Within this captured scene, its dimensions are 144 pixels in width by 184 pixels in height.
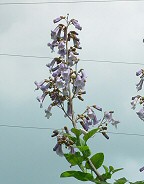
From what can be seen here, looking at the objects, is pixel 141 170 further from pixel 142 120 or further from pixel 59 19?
pixel 59 19

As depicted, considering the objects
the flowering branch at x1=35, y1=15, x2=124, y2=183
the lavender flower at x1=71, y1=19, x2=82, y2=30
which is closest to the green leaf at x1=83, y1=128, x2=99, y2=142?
the flowering branch at x1=35, y1=15, x2=124, y2=183

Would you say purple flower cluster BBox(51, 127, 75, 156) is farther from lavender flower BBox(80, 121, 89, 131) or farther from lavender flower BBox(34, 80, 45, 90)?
lavender flower BBox(34, 80, 45, 90)

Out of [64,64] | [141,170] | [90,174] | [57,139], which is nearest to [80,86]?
[64,64]

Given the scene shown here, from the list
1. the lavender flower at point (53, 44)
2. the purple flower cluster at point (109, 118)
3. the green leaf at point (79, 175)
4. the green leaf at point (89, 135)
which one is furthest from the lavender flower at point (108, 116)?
the green leaf at point (79, 175)

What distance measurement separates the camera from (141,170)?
2988 millimetres

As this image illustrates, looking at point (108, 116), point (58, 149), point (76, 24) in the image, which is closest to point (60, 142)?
point (58, 149)

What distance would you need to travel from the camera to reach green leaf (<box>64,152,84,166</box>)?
2606mm

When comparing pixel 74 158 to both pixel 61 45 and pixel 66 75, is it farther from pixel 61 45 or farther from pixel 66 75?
pixel 61 45

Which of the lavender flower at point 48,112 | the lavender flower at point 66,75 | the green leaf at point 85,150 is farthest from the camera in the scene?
the lavender flower at point 48,112

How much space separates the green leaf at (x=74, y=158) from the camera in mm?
2606

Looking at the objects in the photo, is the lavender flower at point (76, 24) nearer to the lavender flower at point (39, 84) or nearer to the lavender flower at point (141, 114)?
the lavender flower at point (39, 84)

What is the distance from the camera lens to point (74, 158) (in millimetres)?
2637

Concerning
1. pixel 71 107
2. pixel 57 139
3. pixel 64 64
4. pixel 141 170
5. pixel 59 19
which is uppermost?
pixel 59 19

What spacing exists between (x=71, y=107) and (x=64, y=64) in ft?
1.40
